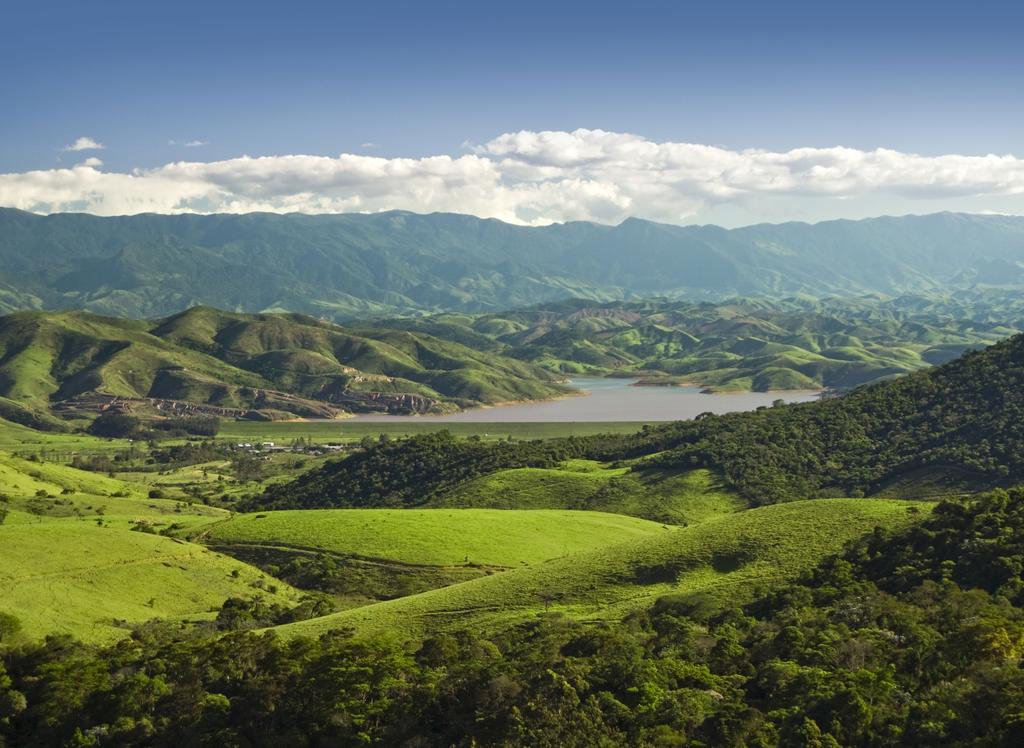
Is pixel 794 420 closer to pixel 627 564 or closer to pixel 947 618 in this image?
pixel 627 564

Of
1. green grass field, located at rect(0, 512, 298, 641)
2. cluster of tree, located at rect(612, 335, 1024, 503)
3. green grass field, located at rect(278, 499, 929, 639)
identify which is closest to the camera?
green grass field, located at rect(278, 499, 929, 639)

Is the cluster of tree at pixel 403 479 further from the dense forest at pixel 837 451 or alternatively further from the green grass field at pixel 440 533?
the green grass field at pixel 440 533

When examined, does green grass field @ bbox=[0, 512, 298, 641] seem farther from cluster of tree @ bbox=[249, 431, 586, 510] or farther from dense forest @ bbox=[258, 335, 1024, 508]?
dense forest @ bbox=[258, 335, 1024, 508]

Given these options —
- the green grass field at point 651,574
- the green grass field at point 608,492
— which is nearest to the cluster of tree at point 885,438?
the green grass field at point 608,492

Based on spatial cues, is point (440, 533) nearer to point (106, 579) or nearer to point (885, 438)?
point (106, 579)

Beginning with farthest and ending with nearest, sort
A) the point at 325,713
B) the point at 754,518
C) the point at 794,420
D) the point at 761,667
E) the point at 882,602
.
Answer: the point at 794,420, the point at 754,518, the point at 882,602, the point at 761,667, the point at 325,713

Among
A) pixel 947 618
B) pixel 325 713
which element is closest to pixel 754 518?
pixel 947 618

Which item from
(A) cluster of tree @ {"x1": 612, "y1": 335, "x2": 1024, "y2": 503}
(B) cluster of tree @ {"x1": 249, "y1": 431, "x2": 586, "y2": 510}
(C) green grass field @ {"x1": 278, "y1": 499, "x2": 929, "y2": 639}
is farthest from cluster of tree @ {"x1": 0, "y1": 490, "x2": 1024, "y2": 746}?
(B) cluster of tree @ {"x1": 249, "y1": 431, "x2": 586, "y2": 510}
